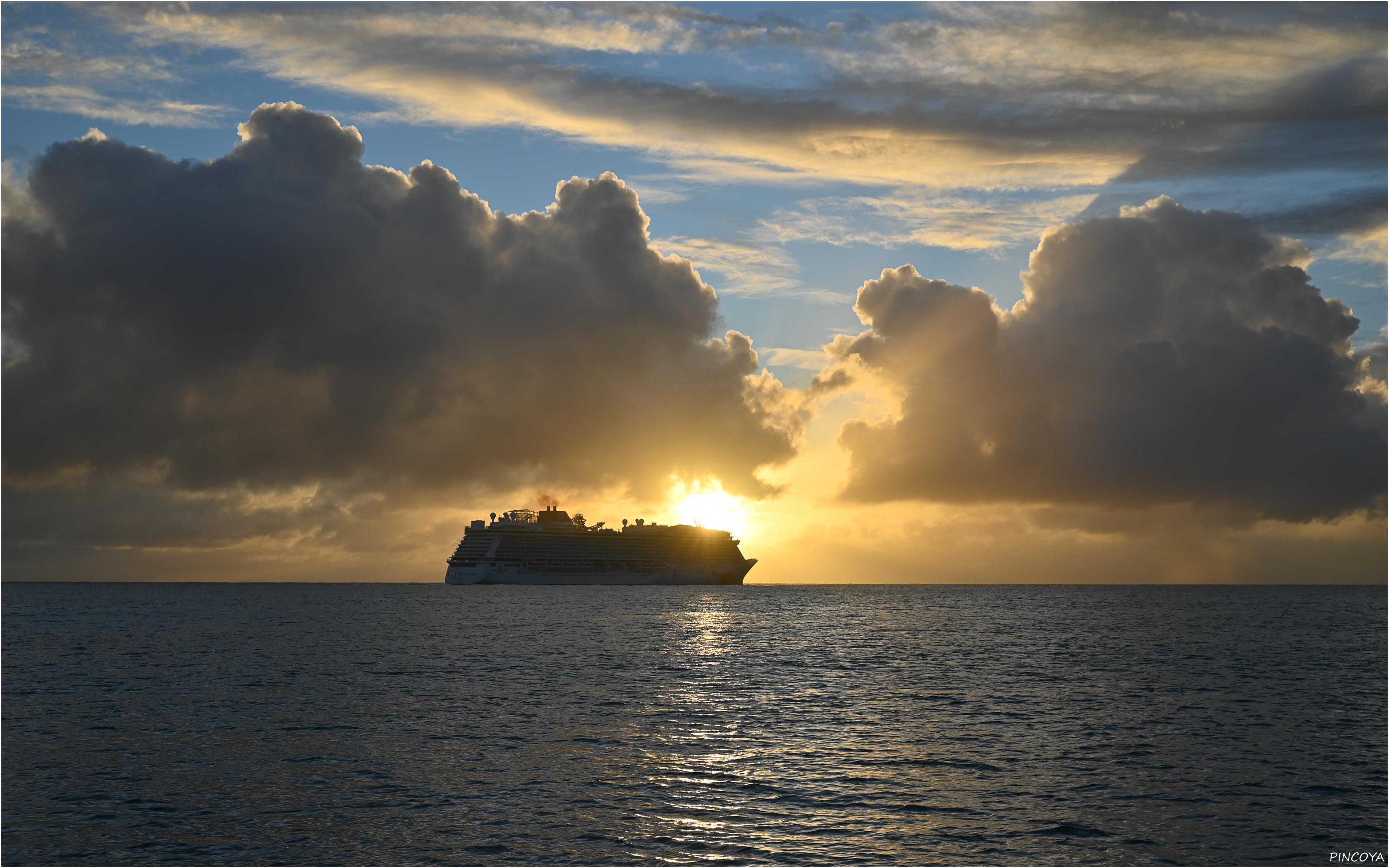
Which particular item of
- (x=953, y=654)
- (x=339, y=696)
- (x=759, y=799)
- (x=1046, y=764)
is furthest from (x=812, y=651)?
(x=759, y=799)

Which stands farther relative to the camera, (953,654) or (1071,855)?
(953,654)

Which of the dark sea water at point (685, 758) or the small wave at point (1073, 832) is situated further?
the small wave at point (1073, 832)

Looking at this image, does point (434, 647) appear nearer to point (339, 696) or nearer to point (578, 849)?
point (339, 696)

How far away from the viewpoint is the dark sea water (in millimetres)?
27859

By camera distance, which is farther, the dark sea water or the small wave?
the small wave

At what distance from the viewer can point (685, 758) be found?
38.6m

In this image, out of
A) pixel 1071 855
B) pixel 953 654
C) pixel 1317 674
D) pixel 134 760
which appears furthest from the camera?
pixel 953 654

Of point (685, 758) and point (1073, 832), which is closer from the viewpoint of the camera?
point (1073, 832)

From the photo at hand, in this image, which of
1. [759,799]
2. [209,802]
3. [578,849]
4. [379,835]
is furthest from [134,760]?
[759,799]

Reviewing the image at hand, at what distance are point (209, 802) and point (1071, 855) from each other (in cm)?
2612

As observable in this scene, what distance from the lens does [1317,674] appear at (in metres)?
70.3

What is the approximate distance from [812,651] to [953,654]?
40.3ft

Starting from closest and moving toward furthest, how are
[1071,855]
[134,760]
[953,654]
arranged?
1. [1071,855]
2. [134,760]
3. [953,654]

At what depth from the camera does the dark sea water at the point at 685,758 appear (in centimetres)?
2786
